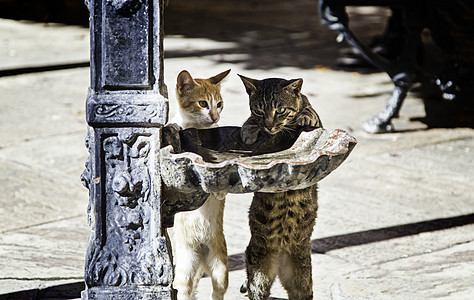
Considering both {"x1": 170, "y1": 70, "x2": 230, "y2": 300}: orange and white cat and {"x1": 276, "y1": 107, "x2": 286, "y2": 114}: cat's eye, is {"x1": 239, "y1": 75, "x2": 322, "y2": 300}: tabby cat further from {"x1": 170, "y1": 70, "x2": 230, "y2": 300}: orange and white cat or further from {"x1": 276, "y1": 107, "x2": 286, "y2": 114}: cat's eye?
{"x1": 170, "y1": 70, "x2": 230, "y2": 300}: orange and white cat

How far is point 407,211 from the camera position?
5160 mm

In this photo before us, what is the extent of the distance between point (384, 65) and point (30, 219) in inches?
155

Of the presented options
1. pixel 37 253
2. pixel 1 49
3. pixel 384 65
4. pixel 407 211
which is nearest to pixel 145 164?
pixel 37 253

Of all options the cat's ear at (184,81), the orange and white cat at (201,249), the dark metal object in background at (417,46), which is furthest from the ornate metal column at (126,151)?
the dark metal object in background at (417,46)

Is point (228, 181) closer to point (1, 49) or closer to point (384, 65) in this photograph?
point (384, 65)

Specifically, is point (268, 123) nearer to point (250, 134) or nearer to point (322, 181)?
point (250, 134)

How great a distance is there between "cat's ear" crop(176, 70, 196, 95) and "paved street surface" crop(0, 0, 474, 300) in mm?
1212

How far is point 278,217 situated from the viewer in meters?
3.25

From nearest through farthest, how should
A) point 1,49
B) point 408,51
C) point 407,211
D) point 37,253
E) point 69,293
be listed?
1. point 69,293
2. point 37,253
3. point 407,211
4. point 408,51
5. point 1,49

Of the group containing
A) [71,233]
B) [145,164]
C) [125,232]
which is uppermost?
[145,164]

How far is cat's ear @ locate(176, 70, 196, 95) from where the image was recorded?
146 inches

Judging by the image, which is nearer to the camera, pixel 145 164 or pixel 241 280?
pixel 145 164

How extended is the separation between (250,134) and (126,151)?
2.27 feet

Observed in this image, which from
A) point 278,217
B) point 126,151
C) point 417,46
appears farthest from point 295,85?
point 417,46
